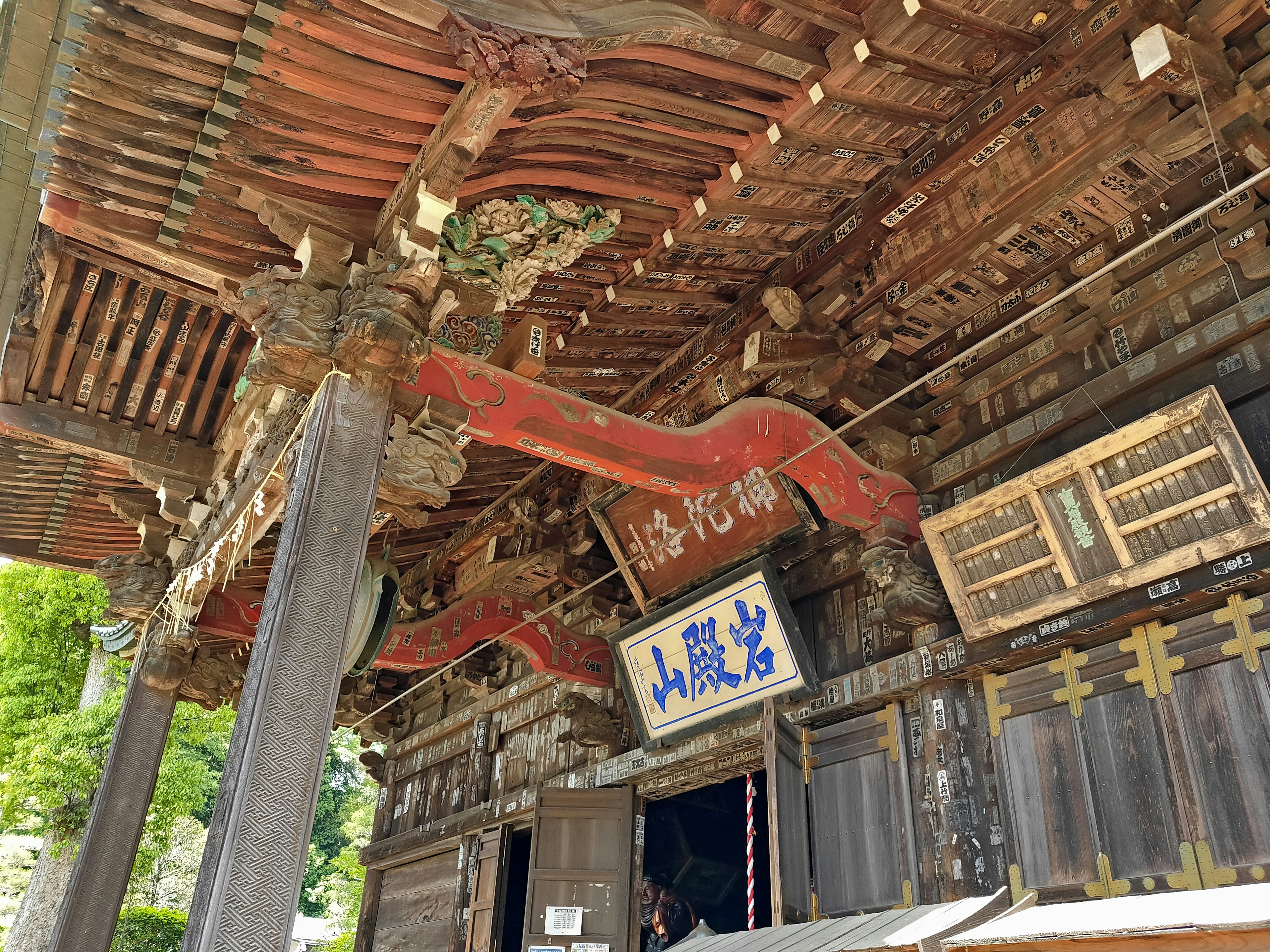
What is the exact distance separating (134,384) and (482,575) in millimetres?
3305

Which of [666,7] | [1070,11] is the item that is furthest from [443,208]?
[1070,11]

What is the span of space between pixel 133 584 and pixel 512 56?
204 inches

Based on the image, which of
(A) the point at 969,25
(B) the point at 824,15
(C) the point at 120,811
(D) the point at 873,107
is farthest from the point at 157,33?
(C) the point at 120,811

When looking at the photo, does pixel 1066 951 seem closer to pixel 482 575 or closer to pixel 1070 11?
pixel 1070 11

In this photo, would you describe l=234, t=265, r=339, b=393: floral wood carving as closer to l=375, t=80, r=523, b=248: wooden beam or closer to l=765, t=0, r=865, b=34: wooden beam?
l=375, t=80, r=523, b=248: wooden beam

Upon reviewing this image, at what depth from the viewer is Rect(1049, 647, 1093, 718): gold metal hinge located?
179 inches

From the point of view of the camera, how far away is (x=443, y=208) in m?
4.46

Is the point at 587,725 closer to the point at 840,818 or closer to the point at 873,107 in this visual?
the point at 840,818

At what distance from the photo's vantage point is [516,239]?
5.02 metres

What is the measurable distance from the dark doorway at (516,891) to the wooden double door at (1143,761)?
4554mm

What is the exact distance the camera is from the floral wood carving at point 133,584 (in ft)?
23.0

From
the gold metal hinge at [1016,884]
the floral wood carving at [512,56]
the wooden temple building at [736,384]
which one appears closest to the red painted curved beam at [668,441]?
the wooden temple building at [736,384]

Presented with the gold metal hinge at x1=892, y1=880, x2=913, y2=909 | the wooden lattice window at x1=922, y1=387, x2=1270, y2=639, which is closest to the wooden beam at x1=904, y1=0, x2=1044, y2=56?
the wooden lattice window at x1=922, y1=387, x2=1270, y2=639

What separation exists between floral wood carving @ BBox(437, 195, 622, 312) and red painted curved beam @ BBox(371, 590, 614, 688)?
3099 millimetres
